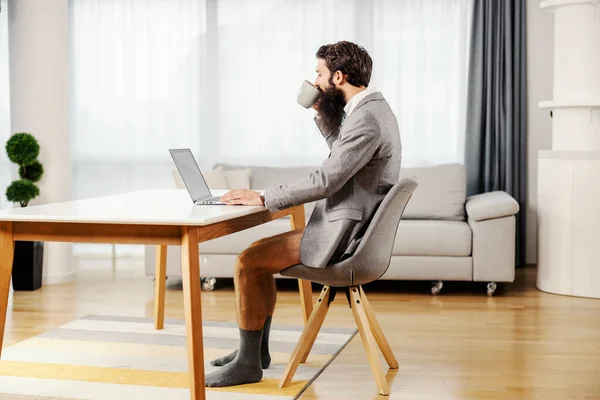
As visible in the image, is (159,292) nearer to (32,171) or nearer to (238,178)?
(32,171)

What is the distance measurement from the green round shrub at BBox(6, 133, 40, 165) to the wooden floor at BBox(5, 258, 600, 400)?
2.74 feet

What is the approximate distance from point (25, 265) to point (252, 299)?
8.57ft

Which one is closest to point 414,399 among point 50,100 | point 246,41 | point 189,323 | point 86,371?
point 189,323

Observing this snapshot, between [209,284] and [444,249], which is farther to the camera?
[209,284]

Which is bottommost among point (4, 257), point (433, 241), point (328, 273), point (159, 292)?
point (159, 292)

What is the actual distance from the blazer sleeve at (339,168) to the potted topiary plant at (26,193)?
→ 2.67 m

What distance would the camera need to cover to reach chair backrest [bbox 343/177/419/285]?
310 cm

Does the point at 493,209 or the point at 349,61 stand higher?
the point at 349,61

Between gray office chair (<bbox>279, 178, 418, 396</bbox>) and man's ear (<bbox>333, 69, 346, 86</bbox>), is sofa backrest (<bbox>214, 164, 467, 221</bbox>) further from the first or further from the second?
man's ear (<bbox>333, 69, 346, 86</bbox>)

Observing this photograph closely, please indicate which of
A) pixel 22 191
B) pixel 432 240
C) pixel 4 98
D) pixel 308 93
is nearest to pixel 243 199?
pixel 308 93

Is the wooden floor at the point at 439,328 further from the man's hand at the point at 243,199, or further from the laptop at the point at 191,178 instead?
the laptop at the point at 191,178

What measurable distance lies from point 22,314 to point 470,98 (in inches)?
141

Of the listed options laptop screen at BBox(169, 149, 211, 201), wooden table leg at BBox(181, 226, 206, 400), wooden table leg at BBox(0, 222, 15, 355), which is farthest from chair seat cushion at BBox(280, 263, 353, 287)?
wooden table leg at BBox(0, 222, 15, 355)

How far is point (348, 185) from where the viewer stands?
3176 mm
